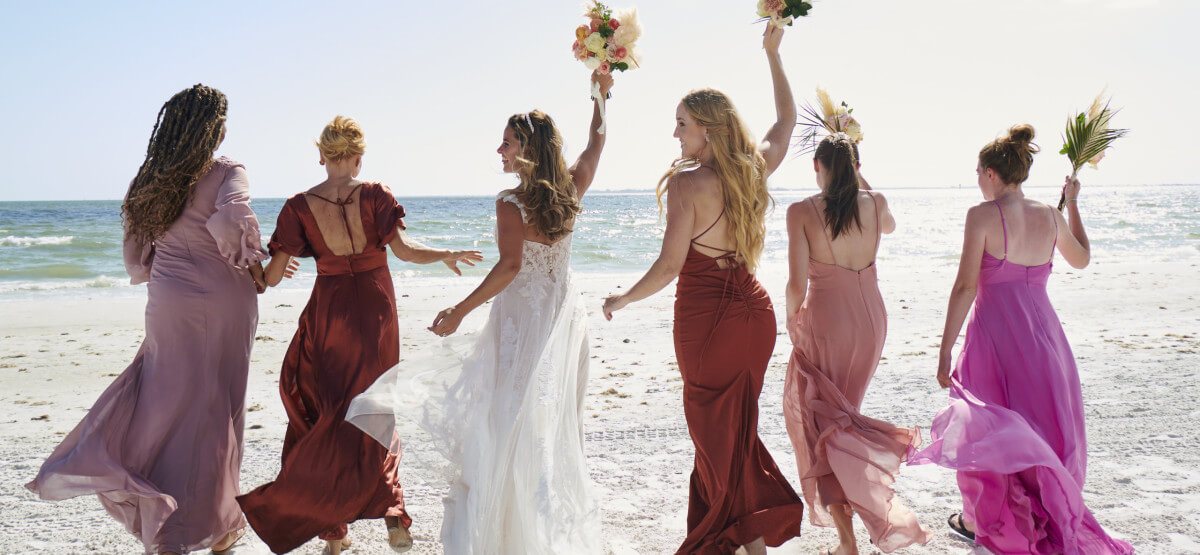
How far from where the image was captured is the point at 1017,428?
136 inches

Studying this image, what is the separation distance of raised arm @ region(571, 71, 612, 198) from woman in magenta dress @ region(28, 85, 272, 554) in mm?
1609

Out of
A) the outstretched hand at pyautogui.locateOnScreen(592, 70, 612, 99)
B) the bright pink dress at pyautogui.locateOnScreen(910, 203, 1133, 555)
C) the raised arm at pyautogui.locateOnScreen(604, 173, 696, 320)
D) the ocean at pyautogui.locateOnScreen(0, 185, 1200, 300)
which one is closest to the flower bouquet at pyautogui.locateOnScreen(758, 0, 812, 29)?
the outstretched hand at pyautogui.locateOnScreen(592, 70, 612, 99)

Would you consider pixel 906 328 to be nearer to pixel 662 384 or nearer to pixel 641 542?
pixel 662 384

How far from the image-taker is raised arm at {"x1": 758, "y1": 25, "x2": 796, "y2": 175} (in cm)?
394

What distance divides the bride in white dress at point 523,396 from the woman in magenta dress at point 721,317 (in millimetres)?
447

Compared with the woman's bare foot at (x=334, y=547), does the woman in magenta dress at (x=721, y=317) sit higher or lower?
higher

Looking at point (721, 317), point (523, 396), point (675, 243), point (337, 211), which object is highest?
point (337, 211)

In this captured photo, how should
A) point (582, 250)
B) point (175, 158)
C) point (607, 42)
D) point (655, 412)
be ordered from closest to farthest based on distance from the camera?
point (175, 158) < point (607, 42) < point (655, 412) < point (582, 250)

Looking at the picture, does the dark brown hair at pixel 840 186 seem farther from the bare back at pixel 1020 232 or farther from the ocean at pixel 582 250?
the ocean at pixel 582 250

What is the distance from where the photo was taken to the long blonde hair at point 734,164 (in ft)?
11.3

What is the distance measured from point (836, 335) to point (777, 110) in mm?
1221

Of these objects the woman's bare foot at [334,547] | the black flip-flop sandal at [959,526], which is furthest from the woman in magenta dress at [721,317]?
the woman's bare foot at [334,547]

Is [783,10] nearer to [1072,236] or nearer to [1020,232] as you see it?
[1020,232]

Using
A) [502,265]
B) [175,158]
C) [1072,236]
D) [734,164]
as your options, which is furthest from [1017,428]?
[175,158]
